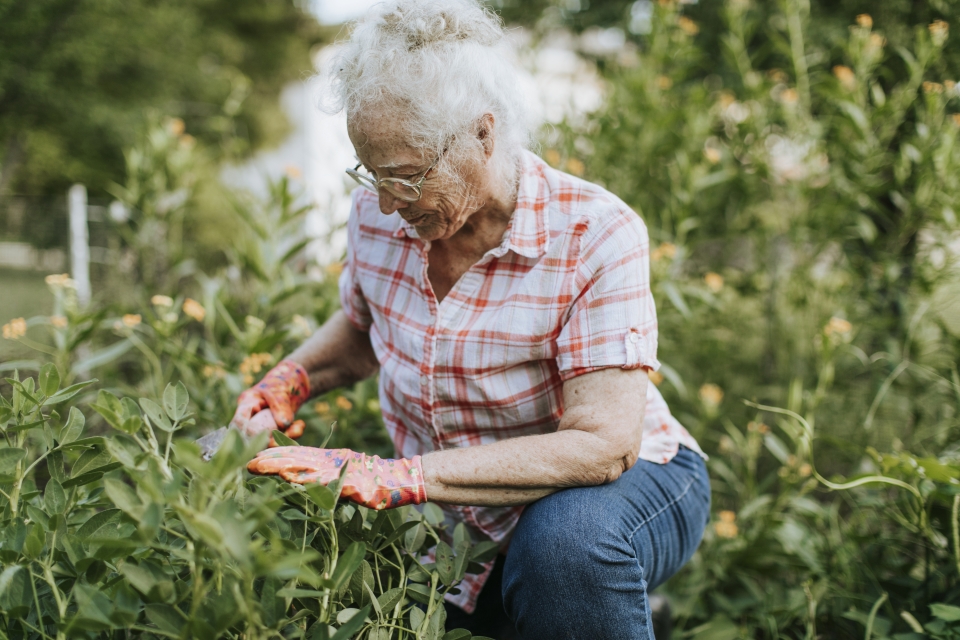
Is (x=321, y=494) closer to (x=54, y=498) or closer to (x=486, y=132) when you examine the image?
(x=54, y=498)

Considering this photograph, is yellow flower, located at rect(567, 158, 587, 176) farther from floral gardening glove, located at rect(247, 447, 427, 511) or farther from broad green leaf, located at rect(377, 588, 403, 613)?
broad green leaf, located at rect(377, 588, 403, 613)

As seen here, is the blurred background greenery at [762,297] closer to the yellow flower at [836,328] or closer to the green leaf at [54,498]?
the yellow flower at [836,328]

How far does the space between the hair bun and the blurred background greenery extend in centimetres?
25

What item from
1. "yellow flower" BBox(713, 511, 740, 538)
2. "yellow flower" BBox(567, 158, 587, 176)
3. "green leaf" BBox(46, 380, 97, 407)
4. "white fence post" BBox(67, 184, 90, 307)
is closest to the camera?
"green leaf" BBox(46, 380, 97, 407)

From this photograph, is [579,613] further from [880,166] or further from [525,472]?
[880,166]

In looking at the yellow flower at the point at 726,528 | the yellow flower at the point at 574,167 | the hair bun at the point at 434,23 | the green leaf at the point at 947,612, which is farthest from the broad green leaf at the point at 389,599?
the yellow flower at the point at 574,167

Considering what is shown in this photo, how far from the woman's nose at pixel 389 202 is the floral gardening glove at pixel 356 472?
0.44 m

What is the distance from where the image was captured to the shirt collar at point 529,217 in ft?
3.79

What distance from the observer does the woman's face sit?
3.44 feet

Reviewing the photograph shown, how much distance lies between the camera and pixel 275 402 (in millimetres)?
1229

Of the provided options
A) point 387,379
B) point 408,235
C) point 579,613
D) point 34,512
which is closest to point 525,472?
point 579,613

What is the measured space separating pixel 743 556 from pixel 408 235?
120 cm

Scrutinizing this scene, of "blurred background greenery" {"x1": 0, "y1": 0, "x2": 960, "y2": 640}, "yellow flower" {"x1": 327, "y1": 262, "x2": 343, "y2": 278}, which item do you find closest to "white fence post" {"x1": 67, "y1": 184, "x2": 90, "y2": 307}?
"blurred background greenery" {"x1": 0, "y1": 0, "x2": 960, "y2": 640}

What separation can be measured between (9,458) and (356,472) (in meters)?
0.42
